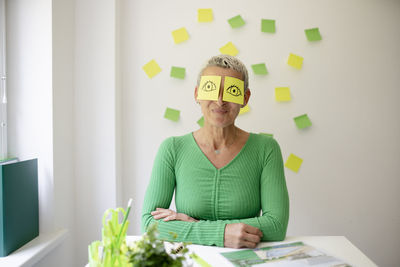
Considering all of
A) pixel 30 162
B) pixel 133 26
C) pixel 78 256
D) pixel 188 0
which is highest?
pixel 188 0

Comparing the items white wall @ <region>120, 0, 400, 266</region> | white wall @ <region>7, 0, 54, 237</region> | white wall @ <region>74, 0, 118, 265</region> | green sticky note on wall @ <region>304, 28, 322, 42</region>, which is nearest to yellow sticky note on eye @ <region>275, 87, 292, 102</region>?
white wall @ <region>120, 0, 400, 266</region>

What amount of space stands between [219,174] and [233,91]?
12.5 inches

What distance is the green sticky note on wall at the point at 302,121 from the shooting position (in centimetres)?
178

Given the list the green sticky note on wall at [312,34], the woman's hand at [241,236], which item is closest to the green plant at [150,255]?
the woman's hand at [241,236]

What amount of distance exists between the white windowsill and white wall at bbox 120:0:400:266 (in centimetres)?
50

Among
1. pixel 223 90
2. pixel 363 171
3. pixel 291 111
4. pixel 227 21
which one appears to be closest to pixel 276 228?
pixel 223 90

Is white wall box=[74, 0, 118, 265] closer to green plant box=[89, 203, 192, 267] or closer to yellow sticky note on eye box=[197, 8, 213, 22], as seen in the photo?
yellow sticky note on eye box=[197, 8, 213, 22]

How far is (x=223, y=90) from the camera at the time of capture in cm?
117

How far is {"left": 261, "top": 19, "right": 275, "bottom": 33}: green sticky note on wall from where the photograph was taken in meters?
1.75

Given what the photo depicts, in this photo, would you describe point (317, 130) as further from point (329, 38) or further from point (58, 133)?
point (58, 133)

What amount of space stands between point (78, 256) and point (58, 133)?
73 centimetres

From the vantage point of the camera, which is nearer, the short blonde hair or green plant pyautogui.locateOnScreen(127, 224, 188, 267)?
green plant pyautogui.locateOnScreen(127, 224, 188, 267)

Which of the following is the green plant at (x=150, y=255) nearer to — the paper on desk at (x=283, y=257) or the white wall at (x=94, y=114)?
the paper on desk at (x=283, y=257)

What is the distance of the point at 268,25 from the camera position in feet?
5.76
